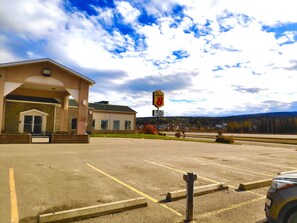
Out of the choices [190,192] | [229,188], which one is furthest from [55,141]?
[190,192]

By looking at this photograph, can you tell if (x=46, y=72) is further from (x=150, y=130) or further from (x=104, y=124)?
(x=150, y=130)

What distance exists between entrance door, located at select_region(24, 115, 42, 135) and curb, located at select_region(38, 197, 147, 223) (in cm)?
2667

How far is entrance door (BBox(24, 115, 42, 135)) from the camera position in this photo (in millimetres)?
28386

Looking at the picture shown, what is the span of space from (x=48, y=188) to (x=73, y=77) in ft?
53.2

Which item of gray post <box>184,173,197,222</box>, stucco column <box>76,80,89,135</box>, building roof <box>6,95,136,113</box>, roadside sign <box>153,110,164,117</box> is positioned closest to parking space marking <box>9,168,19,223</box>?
gray post <box>184,173,197,222</box>

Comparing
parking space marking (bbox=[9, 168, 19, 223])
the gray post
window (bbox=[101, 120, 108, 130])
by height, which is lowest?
parking space marking (bbox=[9, 168, 19, 223])

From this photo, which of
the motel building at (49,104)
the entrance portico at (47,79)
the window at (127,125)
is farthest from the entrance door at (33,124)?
the window at (127,125)

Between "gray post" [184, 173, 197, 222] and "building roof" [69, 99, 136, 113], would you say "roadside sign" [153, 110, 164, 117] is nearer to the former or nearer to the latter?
"building roof" [69, 99, 136, 113]

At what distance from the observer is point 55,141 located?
763 inches

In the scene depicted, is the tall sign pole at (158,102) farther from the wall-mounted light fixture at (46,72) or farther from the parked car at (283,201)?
the parked car at (283,201)

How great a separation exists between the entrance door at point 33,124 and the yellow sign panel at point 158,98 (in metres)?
19.3

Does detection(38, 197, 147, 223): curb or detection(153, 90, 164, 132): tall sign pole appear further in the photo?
detection(153, 90, 164, 132): tall sign pole

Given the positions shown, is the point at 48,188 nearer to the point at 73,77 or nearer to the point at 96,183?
the point at 96,183

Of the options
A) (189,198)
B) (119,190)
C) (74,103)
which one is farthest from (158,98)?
(189,198)
